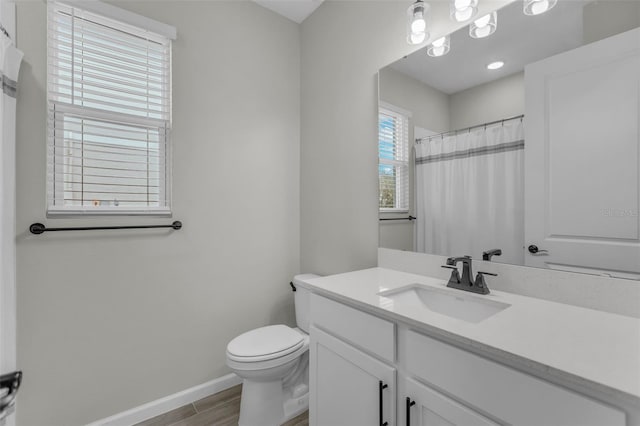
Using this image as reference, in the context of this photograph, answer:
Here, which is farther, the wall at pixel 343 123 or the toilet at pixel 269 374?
the wall at pixel 343 123

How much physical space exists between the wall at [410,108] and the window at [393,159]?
3 cm

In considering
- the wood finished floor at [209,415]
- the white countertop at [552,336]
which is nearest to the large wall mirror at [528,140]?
the white countertop at [552,336]

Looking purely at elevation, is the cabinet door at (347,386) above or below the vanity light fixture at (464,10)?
below

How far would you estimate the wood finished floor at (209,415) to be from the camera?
1702mm

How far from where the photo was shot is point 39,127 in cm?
144

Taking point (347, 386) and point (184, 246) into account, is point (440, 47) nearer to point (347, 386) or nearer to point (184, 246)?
point (347, 386)

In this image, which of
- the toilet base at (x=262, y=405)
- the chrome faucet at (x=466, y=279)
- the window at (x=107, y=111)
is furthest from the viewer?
the toilet base at (x=262, y=405)

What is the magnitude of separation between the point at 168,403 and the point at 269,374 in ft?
2.50

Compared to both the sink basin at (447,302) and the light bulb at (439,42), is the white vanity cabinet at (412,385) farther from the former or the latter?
the light bulb at (439,42)

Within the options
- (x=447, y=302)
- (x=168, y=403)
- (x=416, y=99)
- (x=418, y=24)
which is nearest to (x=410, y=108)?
(x=416, y=99)

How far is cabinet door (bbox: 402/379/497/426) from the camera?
0.80 metres

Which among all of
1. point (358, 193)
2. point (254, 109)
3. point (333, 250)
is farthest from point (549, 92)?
point (254, 109)

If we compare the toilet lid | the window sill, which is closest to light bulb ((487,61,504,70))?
the toilet lid

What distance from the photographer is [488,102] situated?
1308 mm
